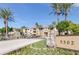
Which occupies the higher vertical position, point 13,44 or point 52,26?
point 52,26

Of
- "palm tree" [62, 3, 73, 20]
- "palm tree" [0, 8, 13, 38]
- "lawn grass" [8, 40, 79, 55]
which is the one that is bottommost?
"lawn grass" [8, 40, 79, 55]

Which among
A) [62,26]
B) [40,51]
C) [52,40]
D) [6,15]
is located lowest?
[40,51]

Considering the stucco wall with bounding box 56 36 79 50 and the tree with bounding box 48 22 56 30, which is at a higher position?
the tree with bounding box 48 22 56 30

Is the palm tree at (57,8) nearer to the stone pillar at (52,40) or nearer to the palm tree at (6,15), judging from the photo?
the stone pillar at (52,40)

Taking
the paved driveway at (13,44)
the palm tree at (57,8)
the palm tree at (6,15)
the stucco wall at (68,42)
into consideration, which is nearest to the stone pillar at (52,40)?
the stucco wall at (68,42)

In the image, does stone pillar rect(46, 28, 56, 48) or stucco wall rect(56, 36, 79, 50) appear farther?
stone pillar rect(46, 28, 56, 48)

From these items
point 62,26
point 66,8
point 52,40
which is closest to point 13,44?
point 52,40

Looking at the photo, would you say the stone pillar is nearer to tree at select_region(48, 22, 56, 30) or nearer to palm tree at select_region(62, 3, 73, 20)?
tree at select_region(48, 22, 56, 30)

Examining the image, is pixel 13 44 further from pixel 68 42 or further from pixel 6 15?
pixel 68 42

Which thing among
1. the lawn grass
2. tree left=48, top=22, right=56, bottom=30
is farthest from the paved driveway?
tree left=48, top=22, right=56, bottom=30
